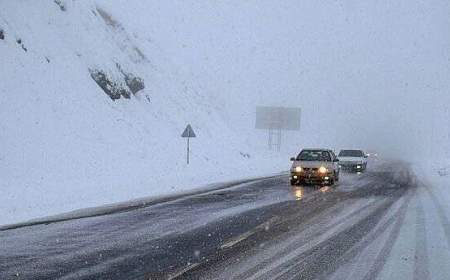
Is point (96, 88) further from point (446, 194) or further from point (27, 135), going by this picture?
point (446, 194)

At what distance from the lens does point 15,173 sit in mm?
20375

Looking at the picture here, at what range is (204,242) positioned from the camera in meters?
Answer: 9.21

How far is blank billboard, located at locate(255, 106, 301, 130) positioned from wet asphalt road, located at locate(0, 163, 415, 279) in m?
66.0

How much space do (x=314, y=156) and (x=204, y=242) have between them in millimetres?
16249

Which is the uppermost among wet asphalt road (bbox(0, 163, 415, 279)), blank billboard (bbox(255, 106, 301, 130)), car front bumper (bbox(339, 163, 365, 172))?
blank billboard (bbox(255, 106, 301, 130))

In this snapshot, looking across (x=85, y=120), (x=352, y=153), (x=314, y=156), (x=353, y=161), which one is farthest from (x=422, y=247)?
(x=352, y=153)

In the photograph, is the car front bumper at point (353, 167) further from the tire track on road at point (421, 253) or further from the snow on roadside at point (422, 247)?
the tire track on road at point (421, 253)

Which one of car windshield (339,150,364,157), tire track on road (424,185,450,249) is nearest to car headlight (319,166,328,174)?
tire track on road (424,185,450,249)

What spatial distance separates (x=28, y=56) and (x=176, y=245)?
22740mm

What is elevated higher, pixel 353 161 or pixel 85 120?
pixel 85 120

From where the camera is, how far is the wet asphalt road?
23.3 feet

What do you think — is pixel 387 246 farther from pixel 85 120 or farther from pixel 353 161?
pixel 353 161

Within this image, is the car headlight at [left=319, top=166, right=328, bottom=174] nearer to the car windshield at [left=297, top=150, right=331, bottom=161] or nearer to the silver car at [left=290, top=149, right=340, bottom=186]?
the silver car at [left=290, top=149, right=340, bottom=186]

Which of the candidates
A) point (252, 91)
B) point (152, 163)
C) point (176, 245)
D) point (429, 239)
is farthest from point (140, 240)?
point (252, 91)
